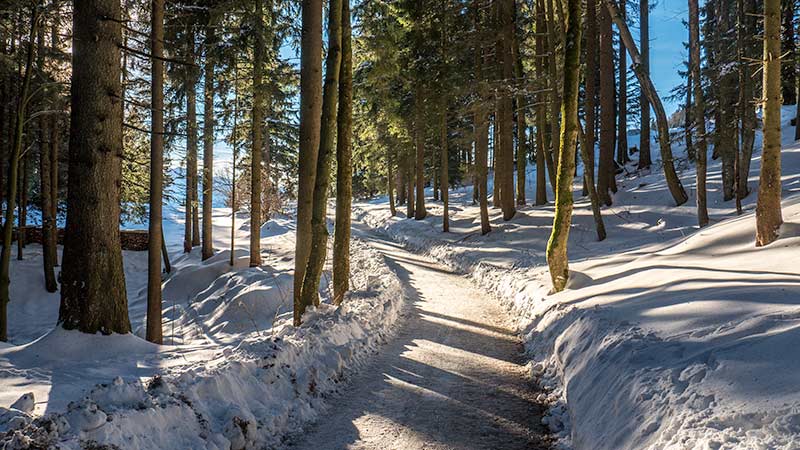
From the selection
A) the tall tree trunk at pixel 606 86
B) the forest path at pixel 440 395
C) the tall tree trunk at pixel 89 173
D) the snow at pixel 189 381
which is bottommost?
the forest path at pixel 440 395

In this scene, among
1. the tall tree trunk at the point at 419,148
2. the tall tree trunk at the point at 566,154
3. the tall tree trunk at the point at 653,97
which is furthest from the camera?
the tall tree trunk at the point at 419,148

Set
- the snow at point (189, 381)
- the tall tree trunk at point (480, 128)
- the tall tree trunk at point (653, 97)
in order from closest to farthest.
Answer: the snow at point (189, 381)
the tall tree trunk at point (653, 97)
the tall tree trunk at point (480, 128)

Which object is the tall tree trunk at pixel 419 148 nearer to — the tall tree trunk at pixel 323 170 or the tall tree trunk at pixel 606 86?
the tall tree trunk at pixel 606 86

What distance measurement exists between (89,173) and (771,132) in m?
11.4

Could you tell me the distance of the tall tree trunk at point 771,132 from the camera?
28.5 feet

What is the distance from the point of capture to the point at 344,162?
9555mm

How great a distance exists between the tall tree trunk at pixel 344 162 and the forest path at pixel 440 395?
1.83 meters

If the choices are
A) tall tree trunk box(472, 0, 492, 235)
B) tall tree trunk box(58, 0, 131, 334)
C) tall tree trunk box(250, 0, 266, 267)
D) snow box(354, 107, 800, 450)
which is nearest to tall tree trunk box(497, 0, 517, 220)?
tall tree trunk box(472, 0, 492, 235)

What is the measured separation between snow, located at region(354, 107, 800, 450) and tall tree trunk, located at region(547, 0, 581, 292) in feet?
1.76

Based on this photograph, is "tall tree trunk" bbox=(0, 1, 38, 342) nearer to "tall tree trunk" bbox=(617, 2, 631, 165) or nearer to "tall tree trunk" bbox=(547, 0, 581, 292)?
"tall tree trunk" bbox=(547, 0, 581, 292)

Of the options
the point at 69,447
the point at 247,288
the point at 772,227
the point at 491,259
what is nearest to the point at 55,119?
the point at 247,288

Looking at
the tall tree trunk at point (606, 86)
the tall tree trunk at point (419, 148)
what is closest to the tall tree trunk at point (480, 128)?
the tall tree trunk at point (419, 148)

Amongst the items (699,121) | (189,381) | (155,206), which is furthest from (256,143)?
(699,121)

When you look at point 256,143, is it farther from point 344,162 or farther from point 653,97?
point 653,97
